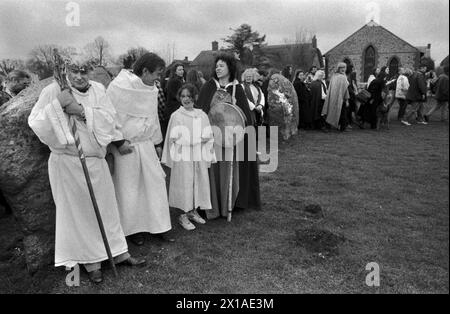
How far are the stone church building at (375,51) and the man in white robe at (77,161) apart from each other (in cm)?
4899

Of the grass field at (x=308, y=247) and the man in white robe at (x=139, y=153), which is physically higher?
the man in white robe at (x=139, y=153)

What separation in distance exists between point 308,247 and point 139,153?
7.14 feet

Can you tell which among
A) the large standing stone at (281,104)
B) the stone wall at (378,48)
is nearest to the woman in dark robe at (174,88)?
the large standing stone at (281,104)

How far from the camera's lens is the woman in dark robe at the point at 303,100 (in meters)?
12.8

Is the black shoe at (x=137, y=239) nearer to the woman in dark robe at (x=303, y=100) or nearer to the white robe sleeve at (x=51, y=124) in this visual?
the white robe sleeve at (x=51, y=124)

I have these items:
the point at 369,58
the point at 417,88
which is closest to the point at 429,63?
the point at 417,88

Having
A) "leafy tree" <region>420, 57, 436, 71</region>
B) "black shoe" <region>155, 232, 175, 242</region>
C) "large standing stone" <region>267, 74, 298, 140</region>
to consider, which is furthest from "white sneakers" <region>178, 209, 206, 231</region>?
"leafy tree" <region>420, 57, 436, 71</region>

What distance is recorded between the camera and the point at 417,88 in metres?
13.0

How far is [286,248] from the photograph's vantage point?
4289 mm

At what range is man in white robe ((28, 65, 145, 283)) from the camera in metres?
3.25

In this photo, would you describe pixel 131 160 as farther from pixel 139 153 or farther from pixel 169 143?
pixel 169 143

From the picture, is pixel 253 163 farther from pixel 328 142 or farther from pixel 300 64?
pixel 300 64

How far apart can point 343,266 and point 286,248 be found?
67cm
